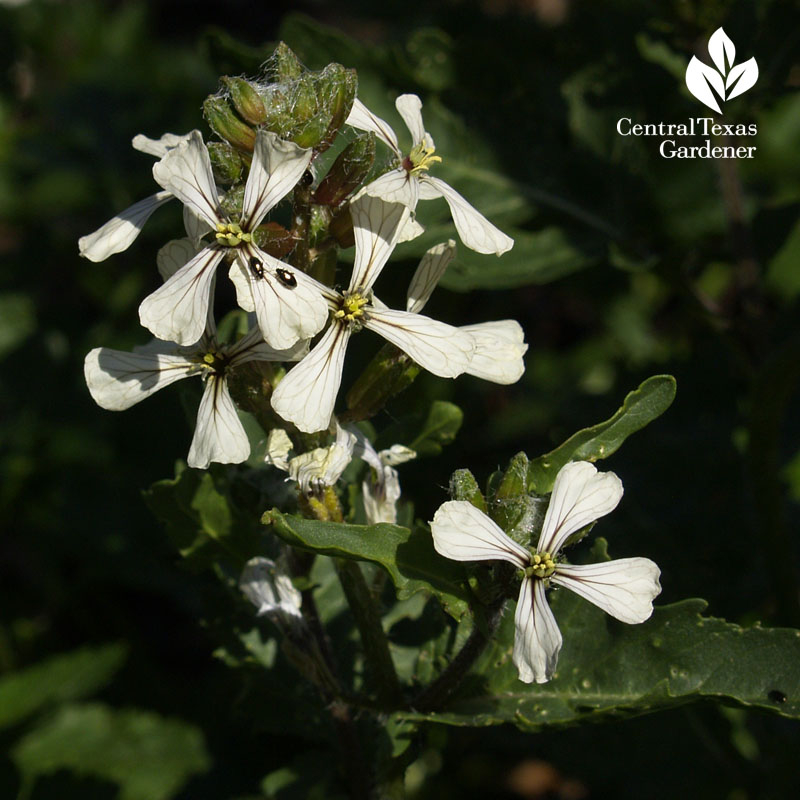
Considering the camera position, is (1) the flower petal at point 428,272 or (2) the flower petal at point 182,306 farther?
(1) the flower petal at point 428,272

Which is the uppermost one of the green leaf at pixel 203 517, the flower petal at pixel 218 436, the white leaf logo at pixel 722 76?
the flower petal at pixel 218 436

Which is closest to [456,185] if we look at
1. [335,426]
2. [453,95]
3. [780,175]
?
[453,95]

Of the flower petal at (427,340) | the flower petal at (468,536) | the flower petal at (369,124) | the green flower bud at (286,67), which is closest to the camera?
the flower petal at (468,536)

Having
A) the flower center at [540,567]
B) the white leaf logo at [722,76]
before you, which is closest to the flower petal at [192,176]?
the flower center at [540,567]

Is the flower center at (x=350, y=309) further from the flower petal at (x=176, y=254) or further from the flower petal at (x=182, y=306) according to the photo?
the flower petal at (x=176, y=254)

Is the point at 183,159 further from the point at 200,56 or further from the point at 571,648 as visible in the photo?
the point at 200,56

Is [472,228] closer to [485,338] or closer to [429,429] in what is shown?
[485,338]
